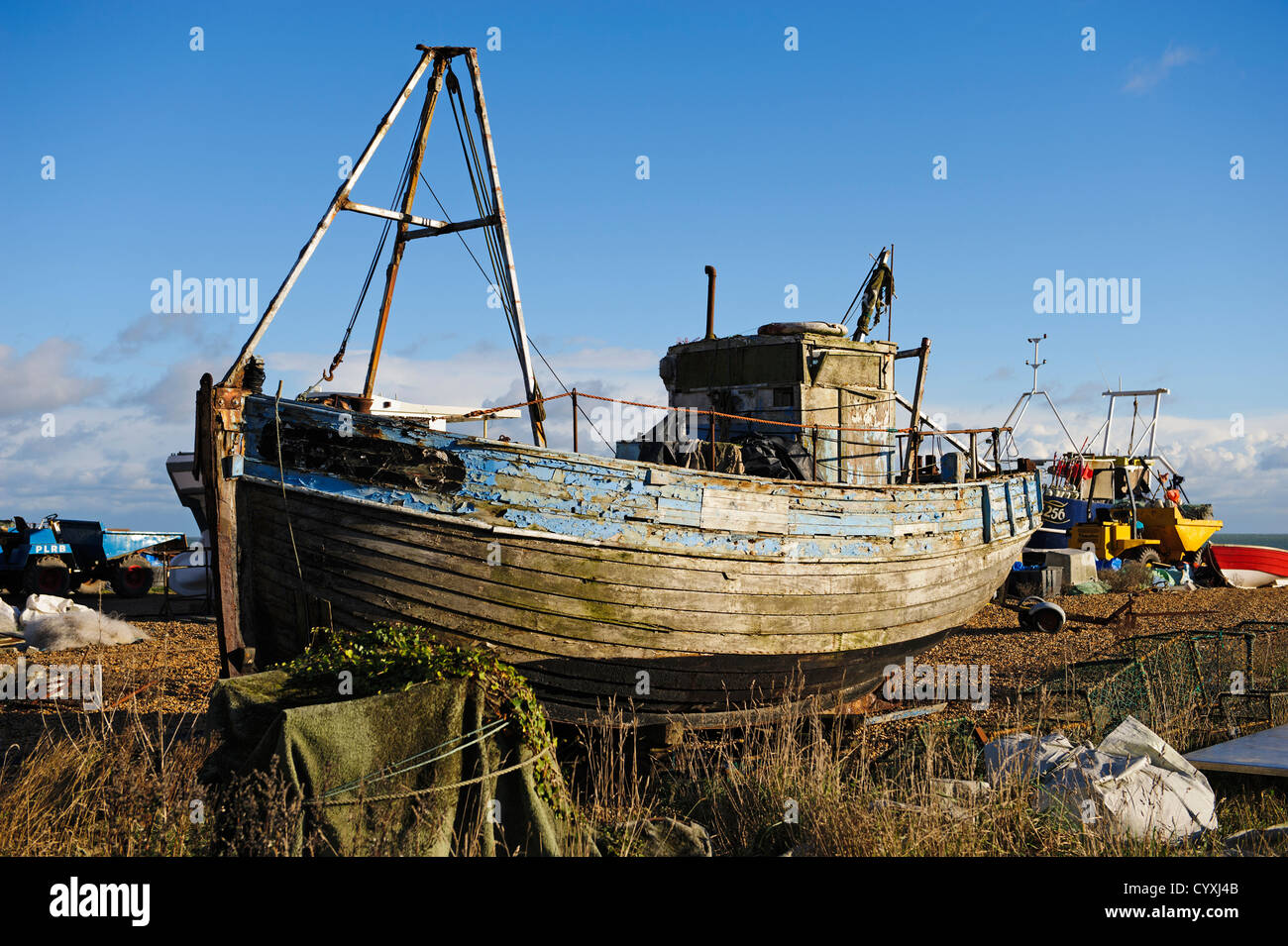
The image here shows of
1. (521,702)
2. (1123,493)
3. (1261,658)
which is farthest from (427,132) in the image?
(1123,493)

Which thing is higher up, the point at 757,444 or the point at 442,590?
the point at 757,444

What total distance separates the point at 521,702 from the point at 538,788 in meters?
0.52

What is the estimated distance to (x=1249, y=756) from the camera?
23.1 feet

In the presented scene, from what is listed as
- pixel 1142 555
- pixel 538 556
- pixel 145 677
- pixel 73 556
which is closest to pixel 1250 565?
pixel 1142 555

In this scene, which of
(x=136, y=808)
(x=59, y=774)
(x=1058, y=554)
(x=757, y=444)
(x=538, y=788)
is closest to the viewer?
(x=136, y=808)

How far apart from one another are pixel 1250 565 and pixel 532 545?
2823 cm

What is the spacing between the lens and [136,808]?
4973 mm

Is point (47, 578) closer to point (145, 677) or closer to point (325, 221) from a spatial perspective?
point (145, 677)

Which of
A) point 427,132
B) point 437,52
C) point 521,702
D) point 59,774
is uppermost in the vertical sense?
point 437,52

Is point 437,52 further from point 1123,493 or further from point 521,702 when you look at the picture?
point 1123,493

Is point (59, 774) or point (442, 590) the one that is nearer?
point (59, 774)

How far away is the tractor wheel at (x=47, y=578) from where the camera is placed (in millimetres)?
19797

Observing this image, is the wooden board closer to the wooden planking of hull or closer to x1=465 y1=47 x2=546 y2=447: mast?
the wooden planking of hull

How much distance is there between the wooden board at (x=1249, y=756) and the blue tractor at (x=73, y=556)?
842 inches
